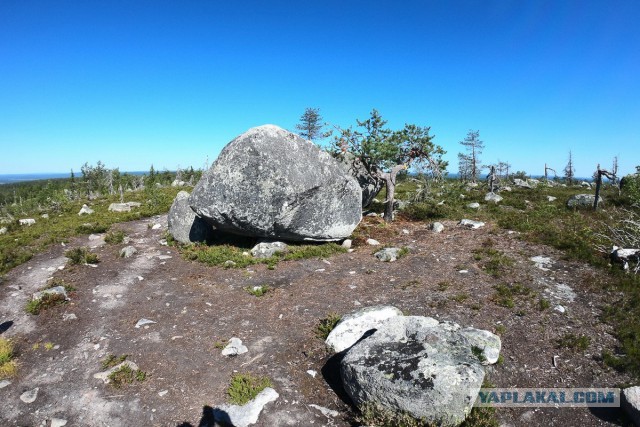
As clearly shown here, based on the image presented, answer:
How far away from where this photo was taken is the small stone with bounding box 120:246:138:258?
1703 centimetres

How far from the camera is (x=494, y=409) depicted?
23.6 feet

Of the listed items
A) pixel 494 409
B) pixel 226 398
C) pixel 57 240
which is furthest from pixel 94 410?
pixel 57 240

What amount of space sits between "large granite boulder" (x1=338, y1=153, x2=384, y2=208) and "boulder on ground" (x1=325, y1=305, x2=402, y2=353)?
1237 centimetres

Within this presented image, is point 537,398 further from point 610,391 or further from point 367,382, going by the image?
point 367,382

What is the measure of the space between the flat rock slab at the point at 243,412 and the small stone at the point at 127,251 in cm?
1252

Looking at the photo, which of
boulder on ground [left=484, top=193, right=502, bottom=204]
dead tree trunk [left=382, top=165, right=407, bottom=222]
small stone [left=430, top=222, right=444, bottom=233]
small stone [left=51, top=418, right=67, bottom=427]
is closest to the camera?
small stone [left=51, top=418, right=67, bottom=427]

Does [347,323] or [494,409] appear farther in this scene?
[347,323]

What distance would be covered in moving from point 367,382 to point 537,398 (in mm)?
3971

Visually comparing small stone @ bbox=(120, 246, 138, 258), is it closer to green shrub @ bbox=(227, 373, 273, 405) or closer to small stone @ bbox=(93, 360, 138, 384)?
small stone @ bbox=(93, 360, 138, 384)

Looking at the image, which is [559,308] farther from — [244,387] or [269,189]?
[269,189]

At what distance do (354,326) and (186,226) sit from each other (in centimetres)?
1283

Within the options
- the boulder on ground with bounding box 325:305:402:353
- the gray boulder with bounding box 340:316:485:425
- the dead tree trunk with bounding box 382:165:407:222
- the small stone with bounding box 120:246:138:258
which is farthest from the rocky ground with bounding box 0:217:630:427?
the dead tree trunk with bounding box 382:165:407:222

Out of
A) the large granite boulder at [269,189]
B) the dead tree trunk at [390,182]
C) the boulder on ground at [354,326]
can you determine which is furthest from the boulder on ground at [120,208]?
the boulder on ground at [354,326]

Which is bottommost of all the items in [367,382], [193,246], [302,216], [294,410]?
[294,410]
